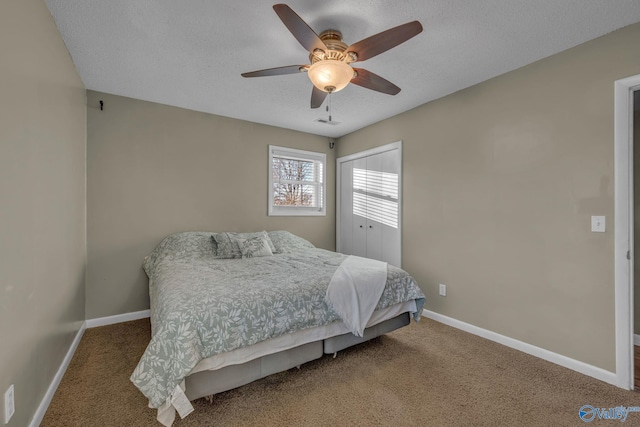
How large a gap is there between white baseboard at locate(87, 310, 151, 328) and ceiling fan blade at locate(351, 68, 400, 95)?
3368 mm

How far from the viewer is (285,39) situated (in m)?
2.15

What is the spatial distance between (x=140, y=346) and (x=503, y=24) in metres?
3.86

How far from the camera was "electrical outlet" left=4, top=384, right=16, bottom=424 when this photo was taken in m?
1.25

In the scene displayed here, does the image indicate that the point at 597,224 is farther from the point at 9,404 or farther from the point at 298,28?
the point at 9,404

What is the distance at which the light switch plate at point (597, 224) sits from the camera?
209 cm

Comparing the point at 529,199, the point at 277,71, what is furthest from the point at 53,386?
the point at 529,199

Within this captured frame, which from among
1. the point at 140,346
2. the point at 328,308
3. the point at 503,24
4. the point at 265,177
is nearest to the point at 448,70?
the point at 503,24

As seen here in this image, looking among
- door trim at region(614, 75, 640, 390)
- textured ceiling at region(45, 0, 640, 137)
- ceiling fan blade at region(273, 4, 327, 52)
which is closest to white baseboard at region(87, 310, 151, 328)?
textured ceiling at region(45, 0, 640, 137)

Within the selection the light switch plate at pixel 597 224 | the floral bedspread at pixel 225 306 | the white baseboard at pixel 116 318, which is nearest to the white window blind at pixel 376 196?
the floral bedspread at pixel 225 306

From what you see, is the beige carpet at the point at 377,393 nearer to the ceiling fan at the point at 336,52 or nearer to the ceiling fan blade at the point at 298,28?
the ceiling fan at the point at 336,52

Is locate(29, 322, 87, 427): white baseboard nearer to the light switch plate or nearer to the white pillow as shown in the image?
the white pillow

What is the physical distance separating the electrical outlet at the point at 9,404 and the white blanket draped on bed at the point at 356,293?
1681 millimetres

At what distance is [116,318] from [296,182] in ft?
9.30

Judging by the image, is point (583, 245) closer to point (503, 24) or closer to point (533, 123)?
point (533, 123)
